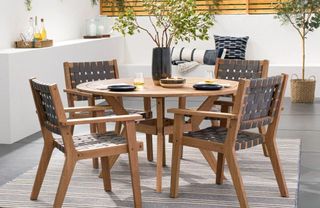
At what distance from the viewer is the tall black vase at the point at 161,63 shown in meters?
4.84

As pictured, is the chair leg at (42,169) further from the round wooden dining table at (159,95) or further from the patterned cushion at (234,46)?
the patterned cushion at (234,46)

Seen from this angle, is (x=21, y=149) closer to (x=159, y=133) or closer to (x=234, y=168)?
(x=159, y=133)

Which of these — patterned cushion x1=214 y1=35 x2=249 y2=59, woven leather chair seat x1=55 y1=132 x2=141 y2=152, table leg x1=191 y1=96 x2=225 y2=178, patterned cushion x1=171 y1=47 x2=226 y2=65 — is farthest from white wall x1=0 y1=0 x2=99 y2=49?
woven leather chair seat x1=55 y1=132 x2=141 y2=152

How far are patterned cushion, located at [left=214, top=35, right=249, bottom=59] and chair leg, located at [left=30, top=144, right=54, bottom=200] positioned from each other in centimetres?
532

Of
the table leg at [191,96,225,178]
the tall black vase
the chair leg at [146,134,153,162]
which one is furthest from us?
the chair leg at [146,134,153,162]

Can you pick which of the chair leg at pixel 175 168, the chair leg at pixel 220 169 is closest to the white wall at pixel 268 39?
the chair leg at pixel 220 169

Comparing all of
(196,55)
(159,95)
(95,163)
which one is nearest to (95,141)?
(159,95)

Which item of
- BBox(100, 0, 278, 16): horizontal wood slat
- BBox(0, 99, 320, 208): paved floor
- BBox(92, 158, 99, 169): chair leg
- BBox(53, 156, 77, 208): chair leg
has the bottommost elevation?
BBox(0, 99, 320, 208): paved floor

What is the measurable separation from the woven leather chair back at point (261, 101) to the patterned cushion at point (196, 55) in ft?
15.9

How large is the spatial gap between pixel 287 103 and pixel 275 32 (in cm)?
142

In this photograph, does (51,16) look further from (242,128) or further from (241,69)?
(242,128)

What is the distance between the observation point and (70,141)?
11.9 feet

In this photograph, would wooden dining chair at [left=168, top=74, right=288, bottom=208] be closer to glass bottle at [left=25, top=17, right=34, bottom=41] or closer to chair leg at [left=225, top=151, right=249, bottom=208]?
chair leg at [left=225, top=151, right=249, bottom=208]

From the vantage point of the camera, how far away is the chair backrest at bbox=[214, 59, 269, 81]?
532 centimetres
